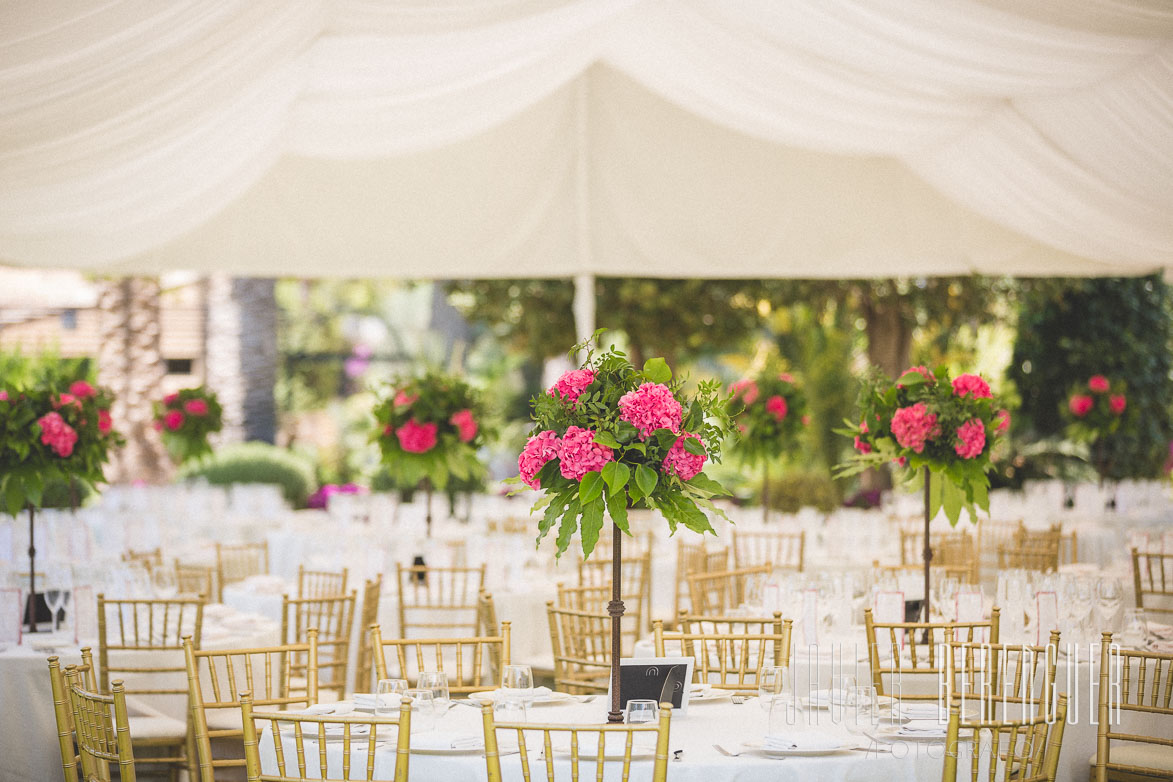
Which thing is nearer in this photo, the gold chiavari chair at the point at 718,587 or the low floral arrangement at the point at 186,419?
the gold chiavari chair at the point at 718,587

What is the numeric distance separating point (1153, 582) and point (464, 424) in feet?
13.5

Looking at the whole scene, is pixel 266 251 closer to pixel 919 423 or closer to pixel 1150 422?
pixel 919 423

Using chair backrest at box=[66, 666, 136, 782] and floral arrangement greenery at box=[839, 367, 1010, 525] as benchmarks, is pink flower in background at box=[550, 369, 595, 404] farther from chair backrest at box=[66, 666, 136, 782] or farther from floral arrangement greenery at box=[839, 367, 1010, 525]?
floral arrangement greenery at box=[839, 367, 1010, 525]

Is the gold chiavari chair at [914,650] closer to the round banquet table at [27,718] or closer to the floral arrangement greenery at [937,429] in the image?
the floral arrangement greenery at [937,429]

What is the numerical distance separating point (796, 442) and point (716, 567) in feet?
6.25

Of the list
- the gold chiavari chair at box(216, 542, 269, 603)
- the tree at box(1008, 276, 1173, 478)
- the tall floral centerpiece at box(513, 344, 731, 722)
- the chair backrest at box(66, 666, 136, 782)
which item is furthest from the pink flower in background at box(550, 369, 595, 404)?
the tree at box(1008, 276, 1173, 478)

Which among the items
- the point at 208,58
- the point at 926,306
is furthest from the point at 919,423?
the point at 926,306

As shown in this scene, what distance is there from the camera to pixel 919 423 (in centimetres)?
545

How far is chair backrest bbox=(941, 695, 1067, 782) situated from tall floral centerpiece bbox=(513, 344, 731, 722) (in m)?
0.88

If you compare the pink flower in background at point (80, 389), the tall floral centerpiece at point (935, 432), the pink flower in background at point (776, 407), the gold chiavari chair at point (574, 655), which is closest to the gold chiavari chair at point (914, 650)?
the tall floral centerpiece at point (935, 432)

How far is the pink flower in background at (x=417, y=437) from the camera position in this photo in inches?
312

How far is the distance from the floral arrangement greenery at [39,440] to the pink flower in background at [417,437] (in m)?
2.04

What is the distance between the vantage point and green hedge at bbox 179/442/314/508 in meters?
14.3

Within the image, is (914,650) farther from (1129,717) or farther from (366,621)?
(366,621)
